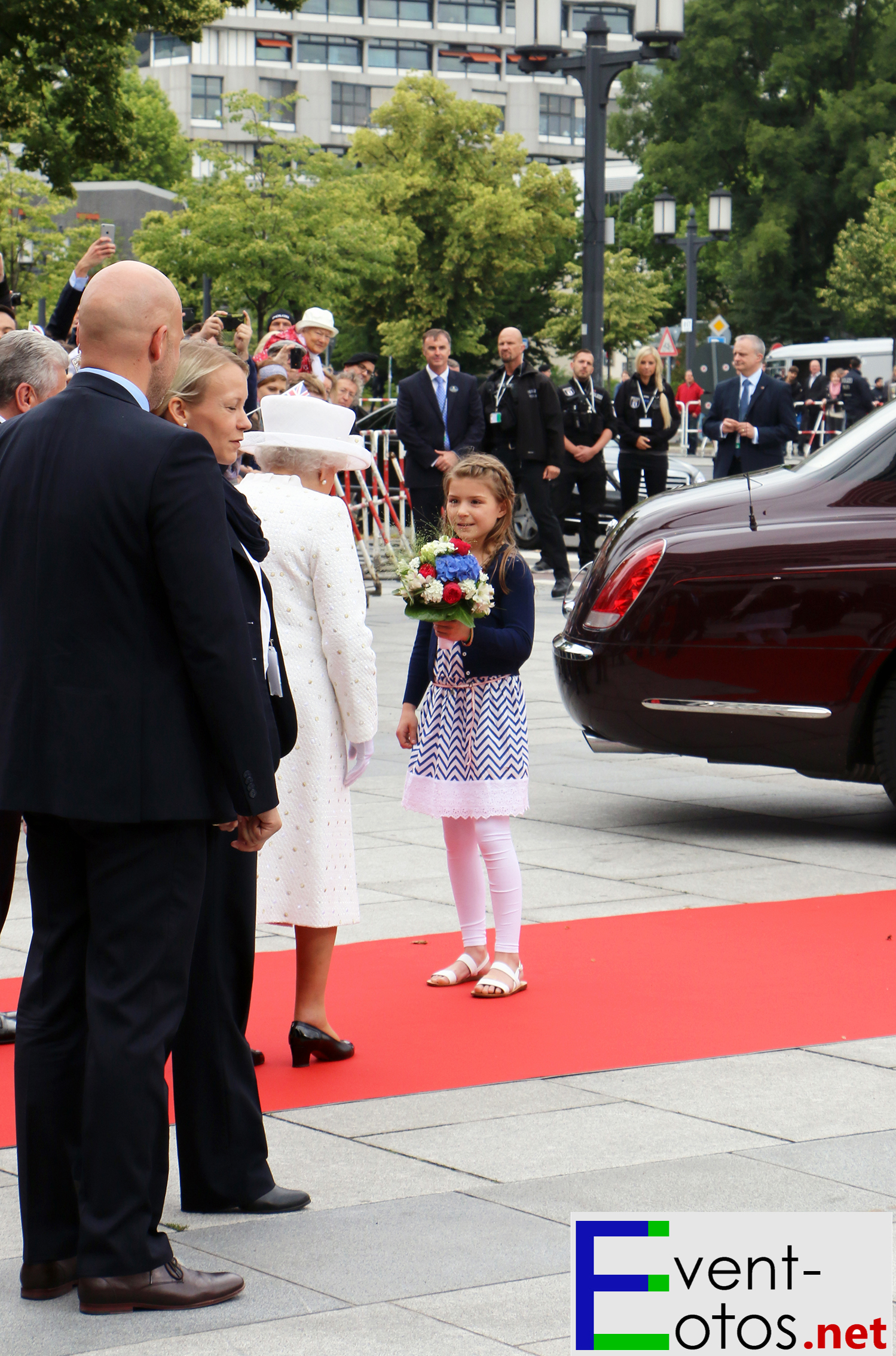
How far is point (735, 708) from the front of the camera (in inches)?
303

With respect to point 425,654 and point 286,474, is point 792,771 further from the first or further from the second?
point 286,474

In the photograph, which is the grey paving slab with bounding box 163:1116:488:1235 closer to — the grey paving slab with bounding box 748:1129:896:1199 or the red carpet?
the red carpet

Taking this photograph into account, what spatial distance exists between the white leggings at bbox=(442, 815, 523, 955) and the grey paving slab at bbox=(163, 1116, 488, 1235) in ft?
4.57

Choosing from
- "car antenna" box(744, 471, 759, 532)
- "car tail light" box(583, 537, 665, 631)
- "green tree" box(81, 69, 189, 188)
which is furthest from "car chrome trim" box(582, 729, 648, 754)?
"green tree" box(81, 69, 189, 188)

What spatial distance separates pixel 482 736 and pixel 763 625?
2219 mm

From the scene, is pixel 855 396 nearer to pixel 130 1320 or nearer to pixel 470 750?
pixel 470 750

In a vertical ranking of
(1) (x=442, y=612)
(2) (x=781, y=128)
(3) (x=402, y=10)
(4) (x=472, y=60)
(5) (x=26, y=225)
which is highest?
(3) (x=402, y=10)

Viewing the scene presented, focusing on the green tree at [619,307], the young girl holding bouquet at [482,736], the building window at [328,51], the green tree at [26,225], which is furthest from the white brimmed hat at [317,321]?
the building window at [328,51]

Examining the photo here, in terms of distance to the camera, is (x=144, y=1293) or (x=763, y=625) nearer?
(x=144, y=1293)

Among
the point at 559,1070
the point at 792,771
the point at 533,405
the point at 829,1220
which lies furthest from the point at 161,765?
the point at 533,405

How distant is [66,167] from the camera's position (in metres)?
26.2

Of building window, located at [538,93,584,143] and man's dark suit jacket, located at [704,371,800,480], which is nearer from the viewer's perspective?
man's dark suit jacket, located at [704,371,800,480]

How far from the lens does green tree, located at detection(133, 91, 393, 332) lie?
1554 inches

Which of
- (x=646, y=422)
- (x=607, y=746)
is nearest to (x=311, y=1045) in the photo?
(x=607, y=746)
